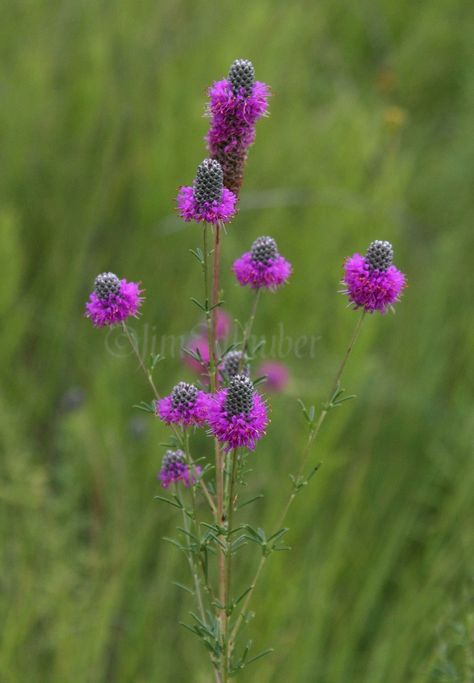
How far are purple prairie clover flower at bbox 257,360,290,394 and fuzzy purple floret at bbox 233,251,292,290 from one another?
1.29m

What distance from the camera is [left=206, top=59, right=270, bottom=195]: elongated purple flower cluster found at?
49.2 inches

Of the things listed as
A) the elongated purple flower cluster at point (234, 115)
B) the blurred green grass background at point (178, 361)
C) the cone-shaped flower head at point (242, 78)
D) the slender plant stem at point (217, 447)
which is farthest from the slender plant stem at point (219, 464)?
the blurred green grass background at point (178, 361)

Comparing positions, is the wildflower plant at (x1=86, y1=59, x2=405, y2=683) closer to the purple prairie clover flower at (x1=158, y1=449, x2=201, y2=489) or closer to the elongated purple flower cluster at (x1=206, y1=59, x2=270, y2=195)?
the elongated purple flower cluster at (x1=206, y1=59, x2=270, y2=195)

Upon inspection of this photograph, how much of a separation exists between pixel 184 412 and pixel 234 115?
0.50 m

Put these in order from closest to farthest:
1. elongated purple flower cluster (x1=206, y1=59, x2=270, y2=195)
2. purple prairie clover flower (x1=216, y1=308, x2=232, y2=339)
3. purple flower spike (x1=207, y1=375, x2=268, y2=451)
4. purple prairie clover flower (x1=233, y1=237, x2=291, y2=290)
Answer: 1. purple flower spike (x1=207, y1=375, x2=268, y2=451)
2. elongated purple flower cluster (x1=206, y1=59, x2=270, y2=195)
3. purple prairie clover flower (x1=233, y1=237, x2=291, y2=290)
4. purple prairie clover flower (x1=216, y1=308, x2=232, y2=339)

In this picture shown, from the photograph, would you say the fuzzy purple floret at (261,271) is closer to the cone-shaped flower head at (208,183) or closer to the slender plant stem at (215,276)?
the slender plant stem at (215,276)

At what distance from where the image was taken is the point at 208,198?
118cm

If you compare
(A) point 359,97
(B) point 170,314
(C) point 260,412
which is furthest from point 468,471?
(A) point 359,97

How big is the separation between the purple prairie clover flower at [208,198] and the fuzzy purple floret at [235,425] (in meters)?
0.28

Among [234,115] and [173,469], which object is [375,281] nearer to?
[234,115]

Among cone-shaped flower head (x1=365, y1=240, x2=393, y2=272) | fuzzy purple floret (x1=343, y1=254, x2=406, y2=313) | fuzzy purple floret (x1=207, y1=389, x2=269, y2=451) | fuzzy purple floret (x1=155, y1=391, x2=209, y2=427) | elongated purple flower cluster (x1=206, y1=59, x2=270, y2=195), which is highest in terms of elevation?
A: elongated purple flower cluster (x1=206, y1=59, x2=270, y2=195)

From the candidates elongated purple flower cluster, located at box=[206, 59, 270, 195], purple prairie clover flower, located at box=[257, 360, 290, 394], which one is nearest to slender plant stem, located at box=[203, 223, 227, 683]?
elongated purple flower cluster, located at box=[206, 59, 270, 195]

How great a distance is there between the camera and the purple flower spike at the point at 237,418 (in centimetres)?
115

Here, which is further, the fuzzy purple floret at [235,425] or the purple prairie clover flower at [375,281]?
the purple prairie clover flower at [375,281]
